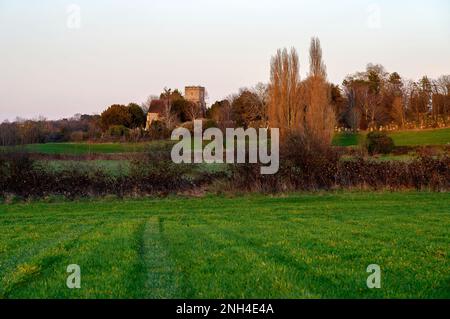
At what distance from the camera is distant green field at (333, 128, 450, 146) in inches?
2188

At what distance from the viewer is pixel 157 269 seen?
699 cm

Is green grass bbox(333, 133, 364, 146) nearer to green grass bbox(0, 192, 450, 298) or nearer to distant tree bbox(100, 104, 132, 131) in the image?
distant tree bbox(100, 104, 132, 131)

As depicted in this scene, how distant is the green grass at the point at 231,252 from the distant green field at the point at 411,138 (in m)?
41.4

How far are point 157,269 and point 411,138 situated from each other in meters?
58.3

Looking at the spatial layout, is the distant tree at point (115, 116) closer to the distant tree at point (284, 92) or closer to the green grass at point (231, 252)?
the distant tree at point (284, 92)

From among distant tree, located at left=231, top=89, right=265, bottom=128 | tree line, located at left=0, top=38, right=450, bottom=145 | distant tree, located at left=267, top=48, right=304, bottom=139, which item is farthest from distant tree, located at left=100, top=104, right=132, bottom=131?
distant tree, located at left=267, top=48, right=304, bottom=139

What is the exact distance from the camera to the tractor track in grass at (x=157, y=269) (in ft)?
19.0

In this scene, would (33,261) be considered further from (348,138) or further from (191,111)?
(191,111)

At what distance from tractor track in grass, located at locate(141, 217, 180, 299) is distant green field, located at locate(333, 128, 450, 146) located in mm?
46171

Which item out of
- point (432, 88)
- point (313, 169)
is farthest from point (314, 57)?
point (432, 88)

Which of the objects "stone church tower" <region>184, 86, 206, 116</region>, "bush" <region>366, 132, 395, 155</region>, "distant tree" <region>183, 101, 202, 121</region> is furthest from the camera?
"stone church tower" <region>184, 86, 206, 116</region>

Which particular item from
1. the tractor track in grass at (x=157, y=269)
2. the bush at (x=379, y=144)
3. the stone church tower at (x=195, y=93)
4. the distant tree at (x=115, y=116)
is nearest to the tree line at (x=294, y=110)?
the distant tree at (x=115, y=116)

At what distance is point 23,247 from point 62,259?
186 cm

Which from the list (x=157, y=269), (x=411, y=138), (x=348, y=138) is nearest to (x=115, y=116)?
(x=348, y=138)
